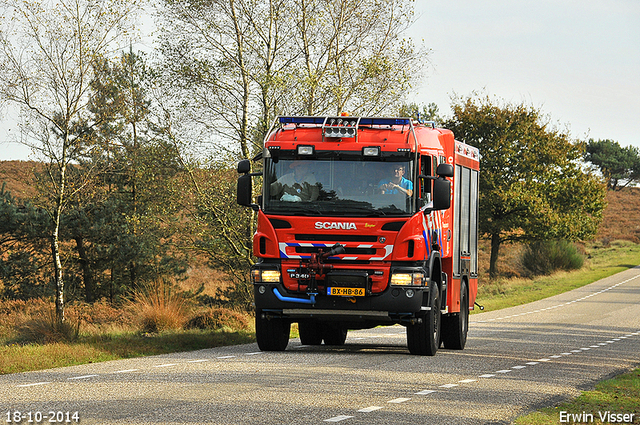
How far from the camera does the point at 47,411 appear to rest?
304 inches

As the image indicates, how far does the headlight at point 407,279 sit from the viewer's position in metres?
12.8

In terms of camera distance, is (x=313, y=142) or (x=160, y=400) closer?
(x=160, y=400)

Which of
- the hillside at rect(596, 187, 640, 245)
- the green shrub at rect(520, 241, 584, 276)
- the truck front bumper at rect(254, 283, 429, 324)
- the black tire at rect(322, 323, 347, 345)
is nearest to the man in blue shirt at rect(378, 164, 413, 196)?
the truck front bumper at rect(254, 283, 429, 324)

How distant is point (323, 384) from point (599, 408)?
3.20 metres

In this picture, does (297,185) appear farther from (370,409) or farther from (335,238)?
(370,409)

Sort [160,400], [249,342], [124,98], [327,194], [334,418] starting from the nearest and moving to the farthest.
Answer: [334,418], [160,400], [327,194], [249,342], [124,98]

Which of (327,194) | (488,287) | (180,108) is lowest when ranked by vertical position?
(488,287)

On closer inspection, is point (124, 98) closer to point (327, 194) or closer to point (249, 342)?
point (249, 342)

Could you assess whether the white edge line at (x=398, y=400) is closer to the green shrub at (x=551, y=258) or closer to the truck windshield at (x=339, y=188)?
the truck windshield at (x=339, y=188)

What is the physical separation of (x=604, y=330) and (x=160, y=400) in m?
16.6

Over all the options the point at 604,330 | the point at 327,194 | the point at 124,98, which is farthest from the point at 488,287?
the point at 327,194

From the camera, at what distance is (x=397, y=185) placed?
13.0 metres

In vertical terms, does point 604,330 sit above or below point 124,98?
below

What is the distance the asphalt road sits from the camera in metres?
7.89
